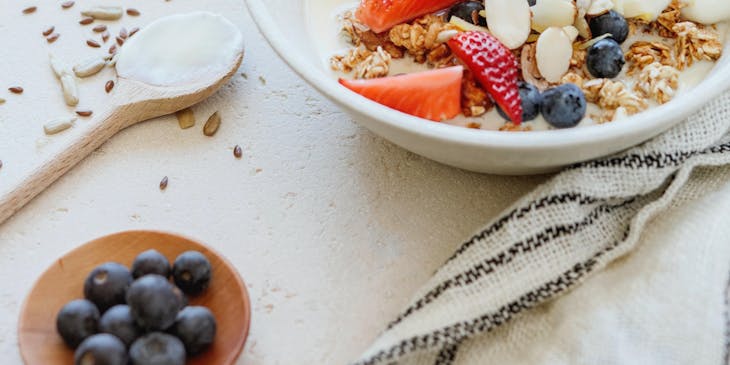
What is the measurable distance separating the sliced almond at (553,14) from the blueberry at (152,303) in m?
0.58

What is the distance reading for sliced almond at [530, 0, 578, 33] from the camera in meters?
1.05

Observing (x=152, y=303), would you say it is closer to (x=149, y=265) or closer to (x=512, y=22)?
(x=149, y=265)

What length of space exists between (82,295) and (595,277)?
583 millimetres

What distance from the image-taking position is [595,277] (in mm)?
934

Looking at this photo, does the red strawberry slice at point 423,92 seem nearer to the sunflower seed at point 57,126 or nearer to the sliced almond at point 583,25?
the sliced almond at point 583,25

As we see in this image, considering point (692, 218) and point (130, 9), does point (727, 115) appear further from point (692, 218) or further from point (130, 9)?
point (130, 9)

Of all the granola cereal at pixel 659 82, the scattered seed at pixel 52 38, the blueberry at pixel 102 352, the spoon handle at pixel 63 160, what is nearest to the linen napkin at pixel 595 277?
the granola cereal at pixel 659 82

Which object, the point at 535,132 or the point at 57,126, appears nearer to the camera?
the point at 535,132

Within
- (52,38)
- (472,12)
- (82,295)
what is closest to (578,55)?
(472,12)

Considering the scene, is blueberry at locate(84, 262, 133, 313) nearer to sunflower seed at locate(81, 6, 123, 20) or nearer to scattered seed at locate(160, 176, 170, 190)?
scattered seed at locate(160, 176, 170, 190)

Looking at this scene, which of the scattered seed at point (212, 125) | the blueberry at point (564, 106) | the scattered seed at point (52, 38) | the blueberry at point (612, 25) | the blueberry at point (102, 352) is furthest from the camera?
the scattered seed at point (52, 38)

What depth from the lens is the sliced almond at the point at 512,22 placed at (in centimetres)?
104

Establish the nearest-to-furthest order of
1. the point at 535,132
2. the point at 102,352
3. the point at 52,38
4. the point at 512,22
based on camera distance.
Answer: the point at 102,352 → the point at 535,132 → the point at 512,22 → the point at 52,38

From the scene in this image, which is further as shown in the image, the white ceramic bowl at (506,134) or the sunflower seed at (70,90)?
the sunflower seed at (70,90)
